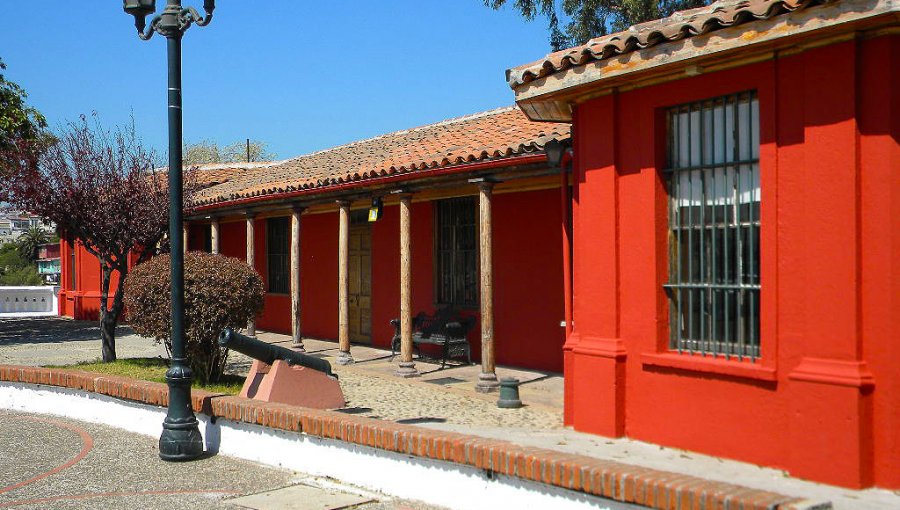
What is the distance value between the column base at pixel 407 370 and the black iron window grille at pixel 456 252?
158 cm

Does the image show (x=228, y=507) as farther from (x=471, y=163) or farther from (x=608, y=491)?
(x=471, y=163)

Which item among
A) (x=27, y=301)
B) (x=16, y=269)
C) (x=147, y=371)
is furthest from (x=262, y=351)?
(x=16, y=269)

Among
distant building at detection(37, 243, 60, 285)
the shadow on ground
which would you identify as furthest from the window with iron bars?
distant building at detection(37, 243, 60, 285)

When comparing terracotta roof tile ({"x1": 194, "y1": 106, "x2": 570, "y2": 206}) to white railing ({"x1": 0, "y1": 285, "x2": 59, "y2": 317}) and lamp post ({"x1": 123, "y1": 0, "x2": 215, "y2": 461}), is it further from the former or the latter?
white railing ({"x1": 0, "y1": 285, "x2": 59, "y2": 317})

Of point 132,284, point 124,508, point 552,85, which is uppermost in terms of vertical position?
point 552,85

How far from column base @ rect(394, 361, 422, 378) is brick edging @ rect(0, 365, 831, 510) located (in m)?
4.01

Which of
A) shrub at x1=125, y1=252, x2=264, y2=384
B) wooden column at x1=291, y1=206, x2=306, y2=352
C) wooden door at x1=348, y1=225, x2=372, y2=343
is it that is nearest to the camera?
shrub at x1=125, y1=252, x2=264, y2=384

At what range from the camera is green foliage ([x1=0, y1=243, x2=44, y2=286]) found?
61.2 meters

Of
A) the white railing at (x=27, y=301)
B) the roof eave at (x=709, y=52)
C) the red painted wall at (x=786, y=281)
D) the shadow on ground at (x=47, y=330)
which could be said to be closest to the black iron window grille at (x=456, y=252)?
the roof eave at (x=709, y=52)

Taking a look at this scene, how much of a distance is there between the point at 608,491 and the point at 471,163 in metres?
6.05

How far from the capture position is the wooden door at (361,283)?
14.9m

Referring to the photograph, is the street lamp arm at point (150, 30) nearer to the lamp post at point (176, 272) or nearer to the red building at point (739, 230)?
the lamp post at point (176, 272)

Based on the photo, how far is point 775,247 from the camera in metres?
5.86

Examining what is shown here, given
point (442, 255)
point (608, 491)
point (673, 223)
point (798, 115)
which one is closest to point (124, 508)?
point (608, 491)
